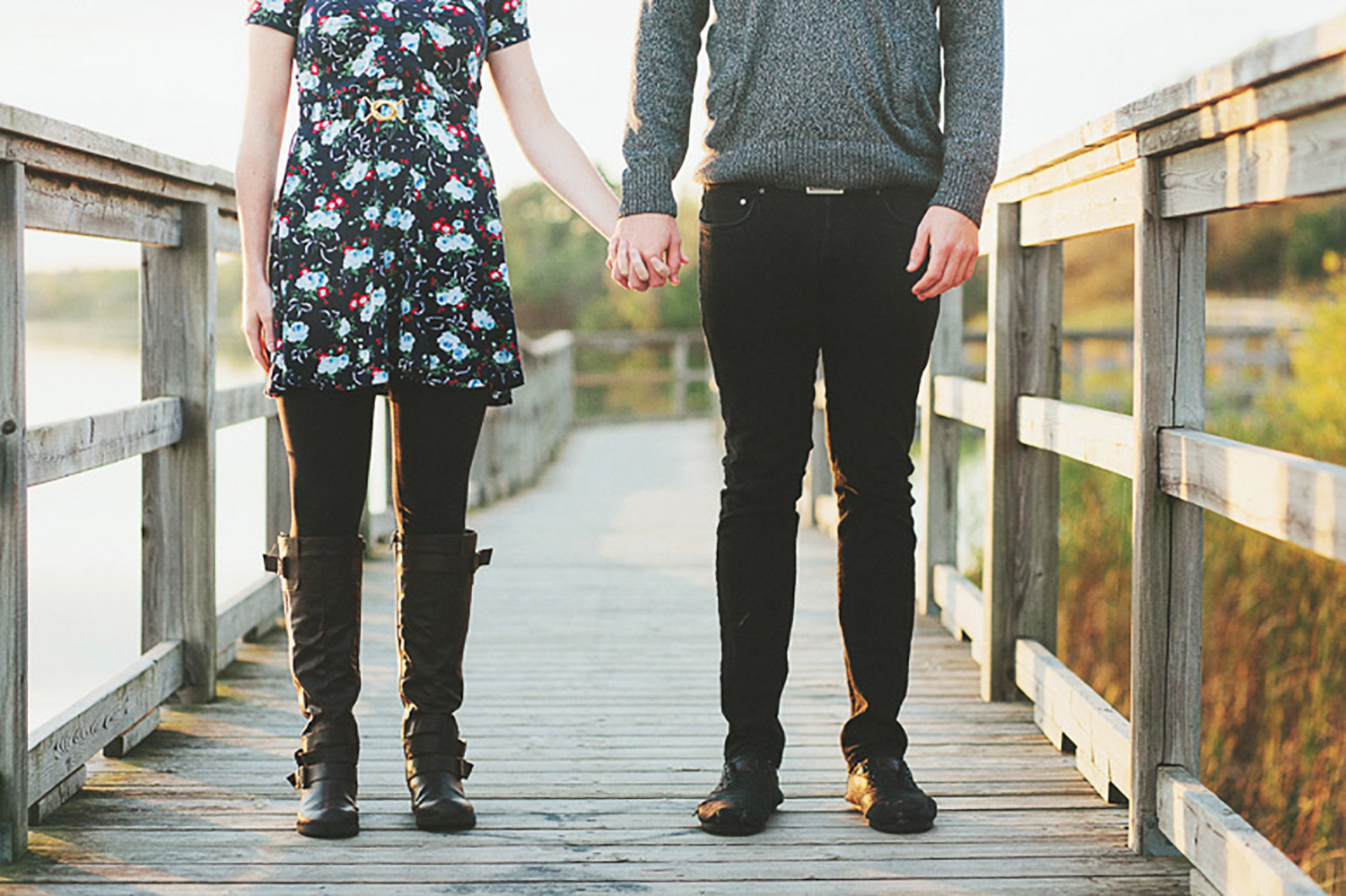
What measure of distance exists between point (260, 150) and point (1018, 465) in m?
1.56

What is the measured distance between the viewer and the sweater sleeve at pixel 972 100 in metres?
2.05

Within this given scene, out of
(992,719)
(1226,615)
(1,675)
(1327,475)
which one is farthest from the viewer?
(1226,615)

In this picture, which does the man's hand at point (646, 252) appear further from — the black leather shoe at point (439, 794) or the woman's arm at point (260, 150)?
the black leather shoe at point (439, 794)

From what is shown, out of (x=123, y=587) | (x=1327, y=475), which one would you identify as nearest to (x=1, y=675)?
(x=1327, y=475)

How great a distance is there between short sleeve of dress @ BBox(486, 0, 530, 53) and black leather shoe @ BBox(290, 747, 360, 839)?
100 cm

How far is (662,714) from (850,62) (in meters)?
1.37

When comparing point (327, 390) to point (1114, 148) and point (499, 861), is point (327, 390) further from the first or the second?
point (1114, 148)

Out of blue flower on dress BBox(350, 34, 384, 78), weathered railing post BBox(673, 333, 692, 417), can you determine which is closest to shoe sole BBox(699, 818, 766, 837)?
blue flower on dress BBox(350, 34, 384, 78)

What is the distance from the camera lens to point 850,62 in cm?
205

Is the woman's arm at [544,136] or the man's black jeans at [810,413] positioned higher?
the woman's arm at [544,136]

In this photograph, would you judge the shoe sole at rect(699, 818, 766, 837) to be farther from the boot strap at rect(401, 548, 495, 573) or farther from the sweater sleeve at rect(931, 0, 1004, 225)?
the sweater sleeve at rect(931, 0, 1004, 225)

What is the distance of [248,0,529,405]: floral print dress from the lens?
2.05 metres

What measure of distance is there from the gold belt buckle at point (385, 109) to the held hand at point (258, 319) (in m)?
0.27

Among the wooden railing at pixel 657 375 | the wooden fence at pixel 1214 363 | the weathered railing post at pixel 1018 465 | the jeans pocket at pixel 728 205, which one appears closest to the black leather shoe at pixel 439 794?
the jeans pocket at pixel 728 205
